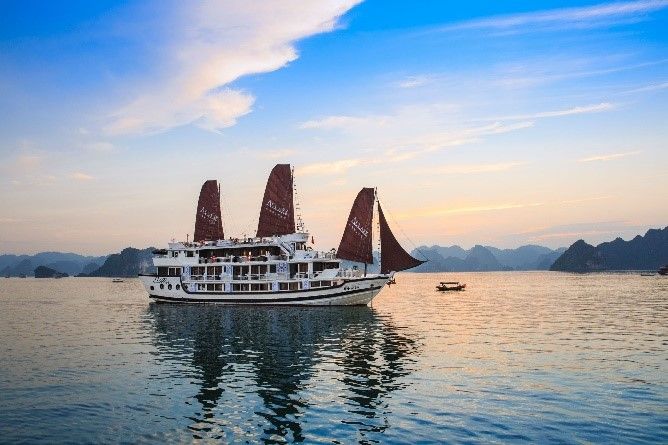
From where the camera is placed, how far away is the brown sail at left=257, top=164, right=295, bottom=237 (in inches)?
2847

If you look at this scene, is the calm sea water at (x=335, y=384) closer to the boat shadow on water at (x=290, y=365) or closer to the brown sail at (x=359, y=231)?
the boat shadow on water at (x=290, y=365)

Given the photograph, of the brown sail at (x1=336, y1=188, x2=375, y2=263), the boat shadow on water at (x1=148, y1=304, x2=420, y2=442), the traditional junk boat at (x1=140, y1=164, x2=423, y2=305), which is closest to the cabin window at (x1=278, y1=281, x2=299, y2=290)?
the traditional junk boat at (x1=140, y1=164, x2=423, y2=305)

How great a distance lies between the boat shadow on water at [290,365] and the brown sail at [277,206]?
19592mm

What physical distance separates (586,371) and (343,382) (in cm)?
1284

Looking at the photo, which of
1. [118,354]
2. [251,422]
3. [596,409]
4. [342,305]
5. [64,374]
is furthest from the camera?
[342,305]

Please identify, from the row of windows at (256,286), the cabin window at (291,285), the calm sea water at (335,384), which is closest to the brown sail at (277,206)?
the row of windows at (256,286)

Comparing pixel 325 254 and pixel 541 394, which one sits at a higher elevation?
pixel 325 254

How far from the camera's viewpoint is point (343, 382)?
2445 centimetres

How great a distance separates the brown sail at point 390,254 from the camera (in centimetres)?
6469

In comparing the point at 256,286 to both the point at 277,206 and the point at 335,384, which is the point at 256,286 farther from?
the point at 335,384

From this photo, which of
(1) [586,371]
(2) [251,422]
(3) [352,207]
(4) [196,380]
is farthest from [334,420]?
(3) [352,207]

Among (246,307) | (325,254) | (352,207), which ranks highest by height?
(352,207)

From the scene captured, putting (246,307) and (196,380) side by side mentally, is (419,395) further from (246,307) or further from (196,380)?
(246,307)

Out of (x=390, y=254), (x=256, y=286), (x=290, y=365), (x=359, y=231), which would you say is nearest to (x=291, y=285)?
(x=256, y=286)
